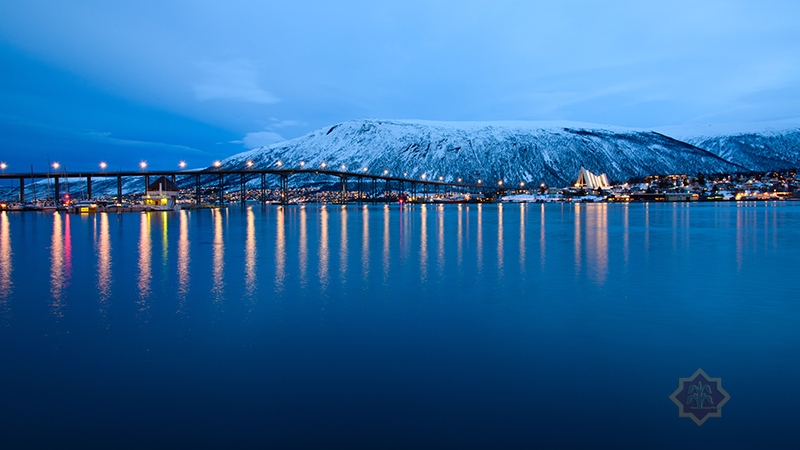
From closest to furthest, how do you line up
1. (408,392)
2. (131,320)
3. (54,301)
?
1. (408,392)
2. (131,320)
3. (54,301)

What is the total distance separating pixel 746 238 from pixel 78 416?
1173 inches

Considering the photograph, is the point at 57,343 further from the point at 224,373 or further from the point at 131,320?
the point at 224,373

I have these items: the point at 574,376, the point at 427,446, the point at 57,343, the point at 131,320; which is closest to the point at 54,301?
the point at 131,320

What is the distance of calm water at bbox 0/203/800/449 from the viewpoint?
452cm

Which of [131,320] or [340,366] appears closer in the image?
[340,366]

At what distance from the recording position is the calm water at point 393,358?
4.52 meters

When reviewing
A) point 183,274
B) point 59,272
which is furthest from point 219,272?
point 59,272

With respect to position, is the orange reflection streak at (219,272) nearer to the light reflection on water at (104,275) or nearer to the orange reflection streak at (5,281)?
the light reflection on water at (104,275)

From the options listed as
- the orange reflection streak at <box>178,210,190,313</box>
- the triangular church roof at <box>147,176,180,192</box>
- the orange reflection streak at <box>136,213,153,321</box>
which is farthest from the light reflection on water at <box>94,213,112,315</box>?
the triangular church roof at <box>147,176,180,192</box>

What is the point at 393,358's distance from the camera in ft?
20.8

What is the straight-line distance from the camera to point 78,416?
479 cm

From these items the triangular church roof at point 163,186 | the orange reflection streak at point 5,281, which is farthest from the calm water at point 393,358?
the triangular church roof at point 163,186

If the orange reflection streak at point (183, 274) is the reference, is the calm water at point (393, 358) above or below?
below

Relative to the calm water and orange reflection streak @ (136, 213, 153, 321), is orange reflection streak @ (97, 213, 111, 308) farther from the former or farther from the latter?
orange reflection streak @ (136, 213, 153, 321)
